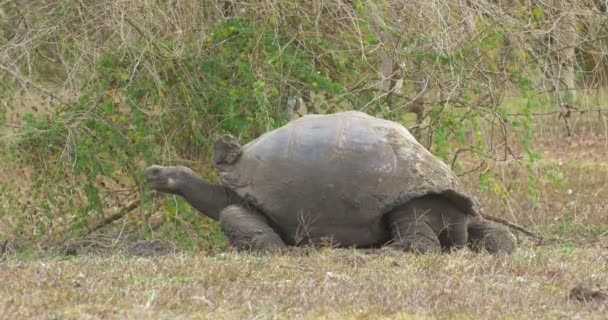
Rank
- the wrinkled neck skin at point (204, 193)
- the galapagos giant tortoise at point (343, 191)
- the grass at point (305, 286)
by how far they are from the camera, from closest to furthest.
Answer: the grass at point (305, 286) → the galapagos giant tortoise at point (343, 191) → the wrinkled neck skin at point (204, 193)

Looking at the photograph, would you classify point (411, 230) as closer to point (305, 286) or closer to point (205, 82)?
point (305, 286)

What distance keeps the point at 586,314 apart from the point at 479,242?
335 centimetres

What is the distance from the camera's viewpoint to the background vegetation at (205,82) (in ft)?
34.0

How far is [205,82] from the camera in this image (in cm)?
1065

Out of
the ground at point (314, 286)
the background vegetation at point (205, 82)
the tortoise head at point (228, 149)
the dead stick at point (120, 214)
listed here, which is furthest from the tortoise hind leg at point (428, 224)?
the dead stick at point (120, 214)

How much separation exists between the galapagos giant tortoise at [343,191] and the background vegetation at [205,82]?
148 cm

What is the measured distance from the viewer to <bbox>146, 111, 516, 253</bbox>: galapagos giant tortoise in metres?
8.41

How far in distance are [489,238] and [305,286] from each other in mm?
2917

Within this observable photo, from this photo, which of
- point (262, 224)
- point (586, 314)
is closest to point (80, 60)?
point (262, 224)

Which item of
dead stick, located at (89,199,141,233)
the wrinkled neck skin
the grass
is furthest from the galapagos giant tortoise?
dead stick, located at (89,199,141,233)

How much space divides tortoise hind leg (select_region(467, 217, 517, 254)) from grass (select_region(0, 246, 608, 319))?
828mm

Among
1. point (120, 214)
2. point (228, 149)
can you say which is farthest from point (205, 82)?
point (228, 149)

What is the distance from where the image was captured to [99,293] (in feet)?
19.3

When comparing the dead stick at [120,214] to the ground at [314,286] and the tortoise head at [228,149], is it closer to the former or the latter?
the ground at [314,286]
